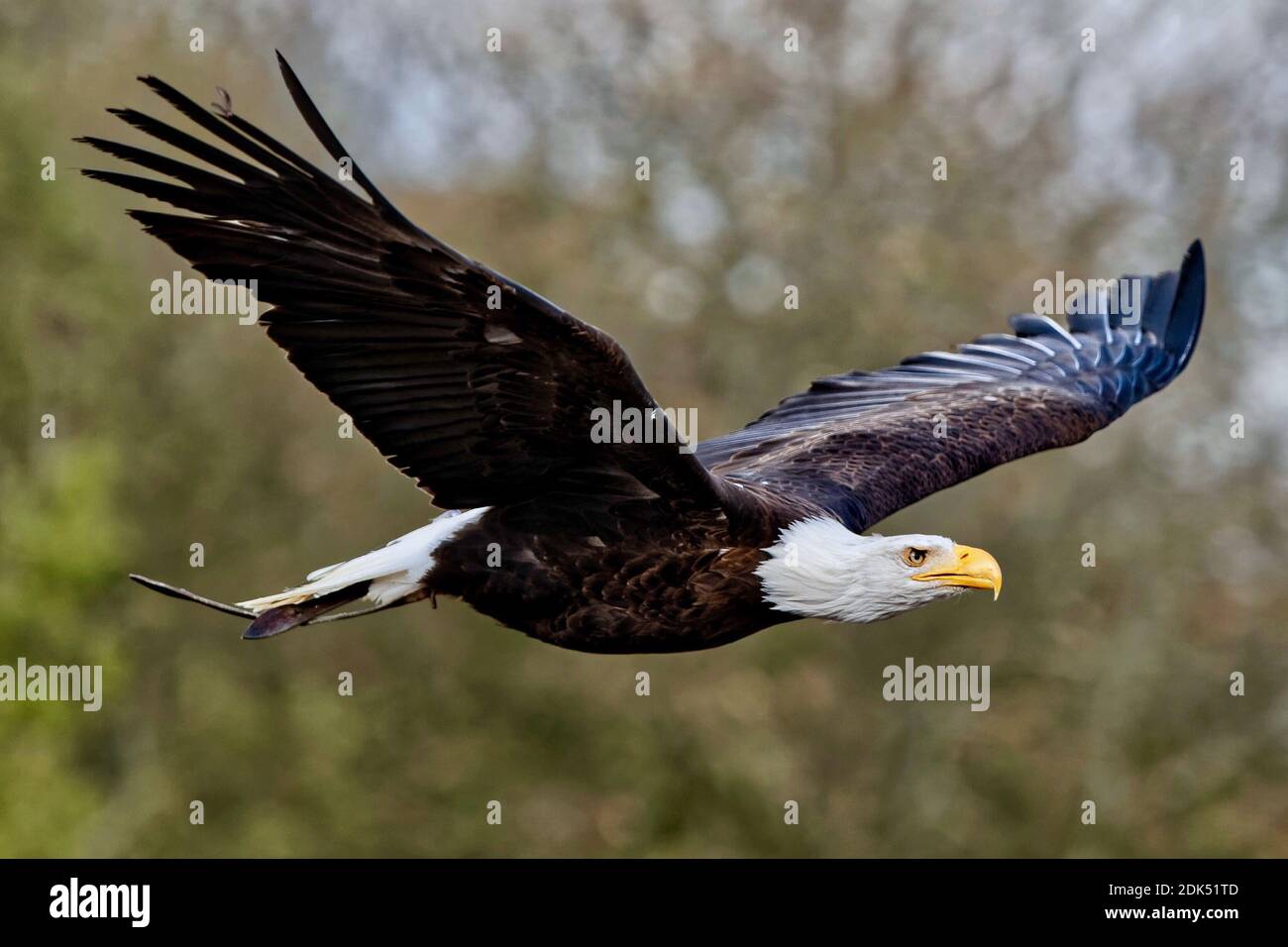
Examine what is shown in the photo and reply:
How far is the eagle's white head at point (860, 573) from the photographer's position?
7383mm

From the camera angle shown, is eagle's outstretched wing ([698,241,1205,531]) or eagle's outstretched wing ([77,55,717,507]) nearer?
eagle's outstretched wing ([77,55,717,507])

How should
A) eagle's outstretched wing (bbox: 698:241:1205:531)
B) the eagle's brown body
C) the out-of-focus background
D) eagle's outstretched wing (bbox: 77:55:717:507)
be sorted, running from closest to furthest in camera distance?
eagle's outstretched wing (bbox: 77:55:717:507)
the eagle's brown body
eagle's outstretched wing (bbox: 698:241:1205:531)
the out-of-focus background

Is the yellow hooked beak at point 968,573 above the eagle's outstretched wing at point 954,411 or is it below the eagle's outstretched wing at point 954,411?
below

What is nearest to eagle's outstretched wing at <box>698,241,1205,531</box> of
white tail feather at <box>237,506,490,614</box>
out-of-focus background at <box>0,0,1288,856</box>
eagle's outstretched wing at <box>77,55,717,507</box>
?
eagle's outstretched wing at <box>77,55,717,507</box>

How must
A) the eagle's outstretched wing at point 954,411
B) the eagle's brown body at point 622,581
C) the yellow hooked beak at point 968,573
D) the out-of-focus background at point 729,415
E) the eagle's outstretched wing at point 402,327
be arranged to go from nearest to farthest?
1. the eagle's outstretched wing at point 402,327
2. the eagle's brown body at point 622,581
3. the yellow hooked beak at point 968,573
4. the eagle's outstretched wing at point 954,411
5. the out-of-focus background at point 729,415

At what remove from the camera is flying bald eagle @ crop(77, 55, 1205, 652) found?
6.40m

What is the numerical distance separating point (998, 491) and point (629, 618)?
10659 millimetres

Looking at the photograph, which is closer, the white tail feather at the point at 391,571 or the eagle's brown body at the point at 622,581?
the eagle's brown body at the point at 622,581

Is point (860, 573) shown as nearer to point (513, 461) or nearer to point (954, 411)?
point (513, 461)

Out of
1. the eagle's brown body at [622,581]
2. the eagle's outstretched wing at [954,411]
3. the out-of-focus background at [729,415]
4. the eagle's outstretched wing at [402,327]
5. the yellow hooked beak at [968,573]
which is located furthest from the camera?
the out-of-focus background at [729,415]

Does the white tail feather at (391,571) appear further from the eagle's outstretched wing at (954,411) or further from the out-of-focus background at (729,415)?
the out-of-focus background at (729,415)

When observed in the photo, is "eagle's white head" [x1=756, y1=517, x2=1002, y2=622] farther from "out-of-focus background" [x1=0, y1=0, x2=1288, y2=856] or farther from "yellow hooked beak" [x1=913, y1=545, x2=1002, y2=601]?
"out-of-focus background" [x1=0, y1=0, x2=1288, y2=856]

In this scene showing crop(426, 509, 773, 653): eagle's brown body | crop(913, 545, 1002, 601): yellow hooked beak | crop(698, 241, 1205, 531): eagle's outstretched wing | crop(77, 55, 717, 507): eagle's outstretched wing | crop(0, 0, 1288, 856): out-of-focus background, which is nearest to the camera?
crop(77, 55, 717, 507): eagle's outstretched wing

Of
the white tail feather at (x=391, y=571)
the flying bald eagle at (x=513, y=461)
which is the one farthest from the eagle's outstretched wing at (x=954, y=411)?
the white tail feather at (x=391, y=571)
